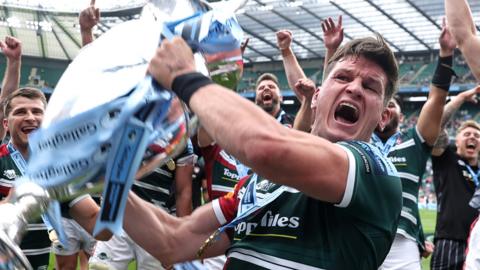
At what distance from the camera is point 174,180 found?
14.0ft

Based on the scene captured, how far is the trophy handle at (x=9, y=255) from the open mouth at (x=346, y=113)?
3.32ft

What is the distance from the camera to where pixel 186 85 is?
116cm

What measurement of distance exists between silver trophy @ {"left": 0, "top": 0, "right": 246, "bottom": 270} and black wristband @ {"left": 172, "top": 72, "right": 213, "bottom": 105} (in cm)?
3

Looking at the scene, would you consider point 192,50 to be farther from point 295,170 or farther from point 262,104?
point 262,104

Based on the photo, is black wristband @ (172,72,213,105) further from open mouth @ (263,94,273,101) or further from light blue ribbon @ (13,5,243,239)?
open mouth @ (263,94,273,101)

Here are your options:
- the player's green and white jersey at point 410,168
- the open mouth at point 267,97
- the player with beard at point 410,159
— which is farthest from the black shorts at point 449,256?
the open mouth at point 267,97

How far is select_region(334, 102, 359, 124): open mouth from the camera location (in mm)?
1685

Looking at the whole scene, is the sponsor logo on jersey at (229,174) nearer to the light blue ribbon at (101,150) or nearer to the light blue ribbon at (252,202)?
the light blue ribbon at (252,202)

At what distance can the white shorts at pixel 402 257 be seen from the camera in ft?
12.1

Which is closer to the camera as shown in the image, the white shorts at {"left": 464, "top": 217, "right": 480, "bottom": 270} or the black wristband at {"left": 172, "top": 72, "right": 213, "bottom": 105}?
the black wristband at {"left": 172, "top": 72, "right": 213, "bottom": 105}

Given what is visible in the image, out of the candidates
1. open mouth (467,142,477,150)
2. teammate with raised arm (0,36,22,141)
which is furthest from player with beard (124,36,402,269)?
open mouth (467,142,477,150)

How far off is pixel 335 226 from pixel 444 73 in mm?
2315

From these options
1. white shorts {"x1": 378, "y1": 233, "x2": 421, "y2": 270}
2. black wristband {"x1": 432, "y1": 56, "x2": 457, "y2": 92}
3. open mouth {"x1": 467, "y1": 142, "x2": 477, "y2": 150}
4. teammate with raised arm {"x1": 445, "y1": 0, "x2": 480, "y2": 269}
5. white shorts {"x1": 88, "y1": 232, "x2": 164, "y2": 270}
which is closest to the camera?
teammate with raised arm {"x1": 445, "y1": 0, "x2": 480, "y2": 269}

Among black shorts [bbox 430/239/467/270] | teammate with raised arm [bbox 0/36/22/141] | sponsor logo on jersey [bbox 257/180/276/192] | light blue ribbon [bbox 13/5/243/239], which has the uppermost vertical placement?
light blue ribbon [bbox 13/5/243/239]
